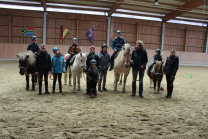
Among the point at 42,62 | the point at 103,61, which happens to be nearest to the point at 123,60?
the point at 103,61

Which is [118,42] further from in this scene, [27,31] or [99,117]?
[27,31]

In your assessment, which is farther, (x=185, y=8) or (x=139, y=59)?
(x=185, y=8)

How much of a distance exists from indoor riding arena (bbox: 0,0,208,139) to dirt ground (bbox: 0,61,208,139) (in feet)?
0.05

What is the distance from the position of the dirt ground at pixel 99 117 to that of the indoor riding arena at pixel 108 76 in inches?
0.7

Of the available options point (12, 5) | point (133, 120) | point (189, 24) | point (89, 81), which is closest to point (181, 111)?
point (133, 120)

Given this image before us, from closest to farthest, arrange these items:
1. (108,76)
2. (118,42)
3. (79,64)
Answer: (79,64)
(118,42)
(108,76)

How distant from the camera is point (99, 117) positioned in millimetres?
3775

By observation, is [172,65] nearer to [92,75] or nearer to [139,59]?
[139,59]

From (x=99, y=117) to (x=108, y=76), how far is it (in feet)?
23.5

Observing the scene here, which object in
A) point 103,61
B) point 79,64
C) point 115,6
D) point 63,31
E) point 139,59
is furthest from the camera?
point 63,31

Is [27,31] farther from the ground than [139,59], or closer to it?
farther from the ground

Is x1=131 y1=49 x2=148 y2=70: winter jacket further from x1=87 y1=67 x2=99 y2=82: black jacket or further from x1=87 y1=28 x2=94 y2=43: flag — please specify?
x1=87 y1=28 x2=94 y2=43: flag

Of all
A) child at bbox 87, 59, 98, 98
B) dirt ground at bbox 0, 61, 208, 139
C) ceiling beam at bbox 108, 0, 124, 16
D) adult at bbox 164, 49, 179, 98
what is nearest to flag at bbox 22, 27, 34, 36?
ceiling beam at bbox 108, 0, 124, 16

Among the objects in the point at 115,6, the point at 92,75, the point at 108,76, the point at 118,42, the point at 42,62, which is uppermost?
the point at 115,6
